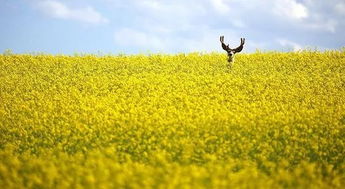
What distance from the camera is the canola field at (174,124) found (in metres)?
7.84

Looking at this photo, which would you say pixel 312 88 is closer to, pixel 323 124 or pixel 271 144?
pixel 323 124

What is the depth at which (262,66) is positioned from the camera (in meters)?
23.3

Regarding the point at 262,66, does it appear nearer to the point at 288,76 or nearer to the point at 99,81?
the point at 288,76

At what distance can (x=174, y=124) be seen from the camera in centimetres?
1238

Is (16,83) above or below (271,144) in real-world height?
above

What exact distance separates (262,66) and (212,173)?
16168 mm

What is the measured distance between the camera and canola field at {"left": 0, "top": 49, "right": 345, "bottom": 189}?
7840mm

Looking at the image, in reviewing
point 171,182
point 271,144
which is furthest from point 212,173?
point 271,144

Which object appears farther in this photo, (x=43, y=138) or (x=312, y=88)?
(x=312, y=88)

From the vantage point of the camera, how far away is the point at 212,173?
25.7ft

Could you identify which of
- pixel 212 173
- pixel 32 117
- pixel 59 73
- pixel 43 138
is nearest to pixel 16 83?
pixel 59 73

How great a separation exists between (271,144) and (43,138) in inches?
239

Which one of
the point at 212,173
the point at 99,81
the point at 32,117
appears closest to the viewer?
the point at 212,173

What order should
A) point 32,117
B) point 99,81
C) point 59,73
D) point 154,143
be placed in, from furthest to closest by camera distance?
1. point 59,73
2. point 99,81
3. point 32,117
4. point 154,143
